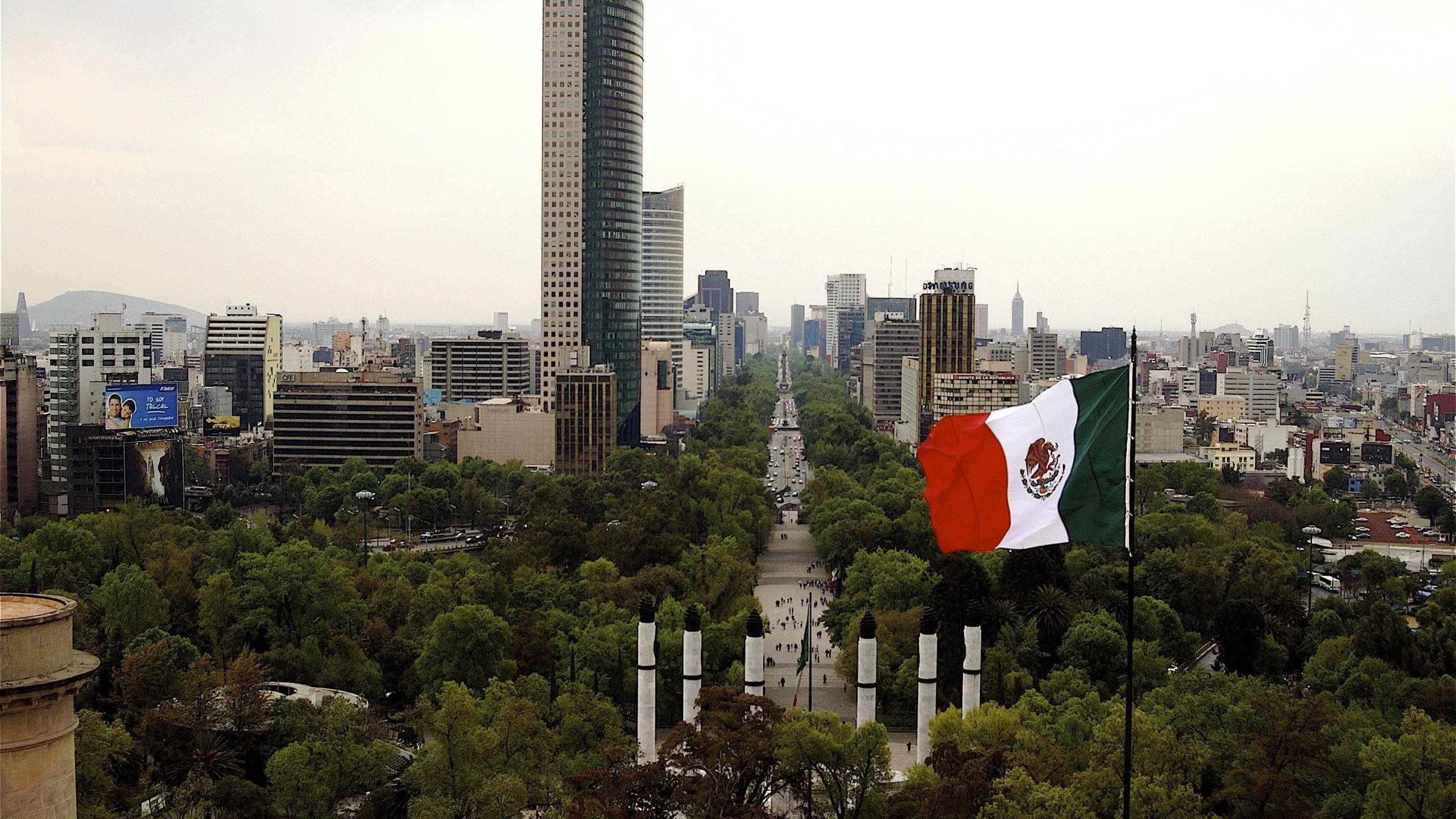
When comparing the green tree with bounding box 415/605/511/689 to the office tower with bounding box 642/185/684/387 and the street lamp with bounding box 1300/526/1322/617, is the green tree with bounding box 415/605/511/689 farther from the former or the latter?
the office tower with bounding box 642/185/684/387

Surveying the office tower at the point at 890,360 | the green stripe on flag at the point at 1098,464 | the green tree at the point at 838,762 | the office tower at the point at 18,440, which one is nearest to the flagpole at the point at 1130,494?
the green stripe on flag at the point at 1098,464

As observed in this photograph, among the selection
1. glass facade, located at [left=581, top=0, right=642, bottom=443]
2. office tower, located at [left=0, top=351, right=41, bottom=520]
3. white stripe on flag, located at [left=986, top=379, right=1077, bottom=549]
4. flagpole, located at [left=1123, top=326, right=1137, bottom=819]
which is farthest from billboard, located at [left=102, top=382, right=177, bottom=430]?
flagpole, located at [left=1123, top=326, right=1137, bottom=819]

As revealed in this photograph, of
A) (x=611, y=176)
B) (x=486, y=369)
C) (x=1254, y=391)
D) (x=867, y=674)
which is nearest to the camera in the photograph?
(x=867, y=674)

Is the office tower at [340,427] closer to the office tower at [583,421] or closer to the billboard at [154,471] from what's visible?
the office tower at [583,421]

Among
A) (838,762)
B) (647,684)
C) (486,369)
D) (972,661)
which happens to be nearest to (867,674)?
(972,661)

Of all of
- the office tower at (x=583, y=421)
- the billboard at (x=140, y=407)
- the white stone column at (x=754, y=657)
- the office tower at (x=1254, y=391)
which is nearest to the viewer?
the white stone column at (x=754, y=657)

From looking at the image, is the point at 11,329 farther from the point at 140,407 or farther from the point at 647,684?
the point at 647,684

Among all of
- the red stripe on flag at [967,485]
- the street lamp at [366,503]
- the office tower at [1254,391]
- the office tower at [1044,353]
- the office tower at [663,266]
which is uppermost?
the office tower at [663,266]
